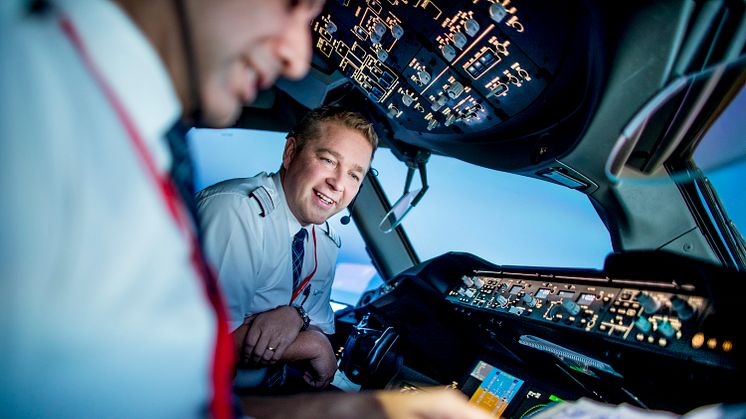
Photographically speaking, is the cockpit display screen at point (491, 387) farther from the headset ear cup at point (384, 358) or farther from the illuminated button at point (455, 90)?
the illuminated button at point (455, 90)

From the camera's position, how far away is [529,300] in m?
1.40

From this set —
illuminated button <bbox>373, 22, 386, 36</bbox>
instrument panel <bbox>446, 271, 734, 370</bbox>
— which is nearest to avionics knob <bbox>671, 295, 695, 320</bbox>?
instrument panel <bbox>446, 271, 734, 370</bbox>

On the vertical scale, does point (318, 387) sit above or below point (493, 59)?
below

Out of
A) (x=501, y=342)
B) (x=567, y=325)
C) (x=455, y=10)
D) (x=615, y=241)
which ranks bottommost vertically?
(x=501, y=342)

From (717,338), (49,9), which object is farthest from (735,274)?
(49,9)

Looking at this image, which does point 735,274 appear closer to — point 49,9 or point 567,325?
point 567,325

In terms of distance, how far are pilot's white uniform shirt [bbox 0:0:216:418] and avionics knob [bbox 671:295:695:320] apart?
1.15 m

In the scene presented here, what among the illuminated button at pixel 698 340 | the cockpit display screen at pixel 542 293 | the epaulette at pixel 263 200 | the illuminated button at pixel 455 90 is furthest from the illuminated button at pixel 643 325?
the epaulette at pixel 263 200

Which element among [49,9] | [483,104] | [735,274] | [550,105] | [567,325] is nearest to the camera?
[49,9]

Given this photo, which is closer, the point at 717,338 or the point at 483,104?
the point at 717,338

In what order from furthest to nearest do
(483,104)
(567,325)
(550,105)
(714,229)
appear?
(483,104) → (550,105) → (714,229) → (567,325)

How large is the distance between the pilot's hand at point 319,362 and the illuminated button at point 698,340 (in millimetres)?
1311

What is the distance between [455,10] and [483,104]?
462 millimetres

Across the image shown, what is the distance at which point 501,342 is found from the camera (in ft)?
5.44
